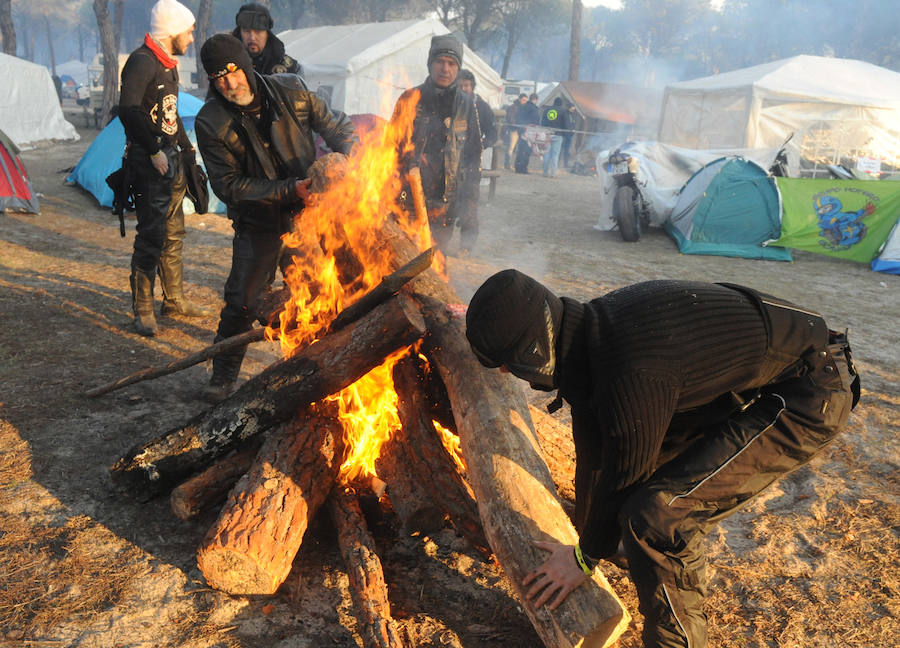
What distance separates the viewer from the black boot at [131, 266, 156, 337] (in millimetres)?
5582

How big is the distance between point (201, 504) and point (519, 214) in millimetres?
11219

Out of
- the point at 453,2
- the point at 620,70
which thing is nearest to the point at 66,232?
the point at 453,2

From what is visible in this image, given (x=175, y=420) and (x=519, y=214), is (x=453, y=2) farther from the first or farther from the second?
(x=175, y=420)

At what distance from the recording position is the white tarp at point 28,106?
1788cm

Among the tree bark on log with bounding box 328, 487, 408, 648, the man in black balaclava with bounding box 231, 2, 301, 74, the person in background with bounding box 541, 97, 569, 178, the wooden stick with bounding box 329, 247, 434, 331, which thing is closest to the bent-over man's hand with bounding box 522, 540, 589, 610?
the tree bark on log with bounding box 328, 487, 408, 648

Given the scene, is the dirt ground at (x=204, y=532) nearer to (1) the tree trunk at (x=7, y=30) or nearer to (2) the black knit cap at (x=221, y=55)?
(2) the black knit cap at (x=221, y=55)

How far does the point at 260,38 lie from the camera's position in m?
5.98

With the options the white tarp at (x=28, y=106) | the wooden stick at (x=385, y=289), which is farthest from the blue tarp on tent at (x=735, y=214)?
the white tarp at (x=28, y=106)

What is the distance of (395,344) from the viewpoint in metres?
3.34

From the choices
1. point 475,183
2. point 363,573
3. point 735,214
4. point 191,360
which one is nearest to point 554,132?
point 735,214

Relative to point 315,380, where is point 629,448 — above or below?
above

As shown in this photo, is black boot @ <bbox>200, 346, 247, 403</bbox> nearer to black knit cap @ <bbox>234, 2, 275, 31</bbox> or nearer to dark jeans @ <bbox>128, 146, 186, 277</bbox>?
dark jeans @ <bbox>128, 146, 186, 277</bbox>

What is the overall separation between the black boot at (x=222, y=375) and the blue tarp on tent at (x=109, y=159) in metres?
6.98

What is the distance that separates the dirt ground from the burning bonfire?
0.18 meters
